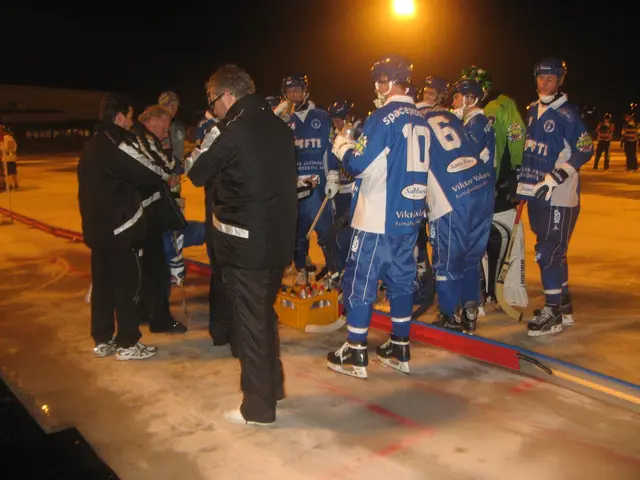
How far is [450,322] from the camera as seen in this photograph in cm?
528

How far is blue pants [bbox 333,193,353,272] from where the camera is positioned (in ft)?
21.8

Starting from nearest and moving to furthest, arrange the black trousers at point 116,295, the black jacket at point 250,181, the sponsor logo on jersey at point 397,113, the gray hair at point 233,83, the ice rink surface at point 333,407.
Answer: the ice rink surface at point 333,407, the black jacket at point 250,181, the gray hair at point 233,83, the sponsor logo on jersey at point 397,113, the black trousers at point 116,295

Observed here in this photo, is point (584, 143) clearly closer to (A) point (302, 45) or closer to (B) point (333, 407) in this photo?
(B) point (333, 407)

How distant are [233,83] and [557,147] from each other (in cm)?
287

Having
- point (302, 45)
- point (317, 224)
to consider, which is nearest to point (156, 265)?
point (317, 224)

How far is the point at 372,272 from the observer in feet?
14.3

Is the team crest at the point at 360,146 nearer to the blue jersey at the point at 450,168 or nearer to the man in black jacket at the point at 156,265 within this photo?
the blue jersey at the point at 450,168

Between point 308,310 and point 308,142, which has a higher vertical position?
point 308,142

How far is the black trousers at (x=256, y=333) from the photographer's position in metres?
3.69

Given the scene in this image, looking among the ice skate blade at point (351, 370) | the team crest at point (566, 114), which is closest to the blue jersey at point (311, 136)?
the team crest at point (566, 114)

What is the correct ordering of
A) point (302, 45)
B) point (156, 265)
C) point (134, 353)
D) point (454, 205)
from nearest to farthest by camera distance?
point (134, 353), point (454, 205), point (156, 265), point (302, 45)

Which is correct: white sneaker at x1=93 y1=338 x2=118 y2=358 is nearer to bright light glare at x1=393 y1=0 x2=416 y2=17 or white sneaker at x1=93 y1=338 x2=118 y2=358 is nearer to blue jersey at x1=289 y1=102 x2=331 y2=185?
blue jersey at x1=289 y1=102 x2=331 y2=185

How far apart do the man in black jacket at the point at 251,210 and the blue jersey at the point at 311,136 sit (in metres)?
3.21

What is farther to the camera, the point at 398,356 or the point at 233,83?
the point at 398,356
